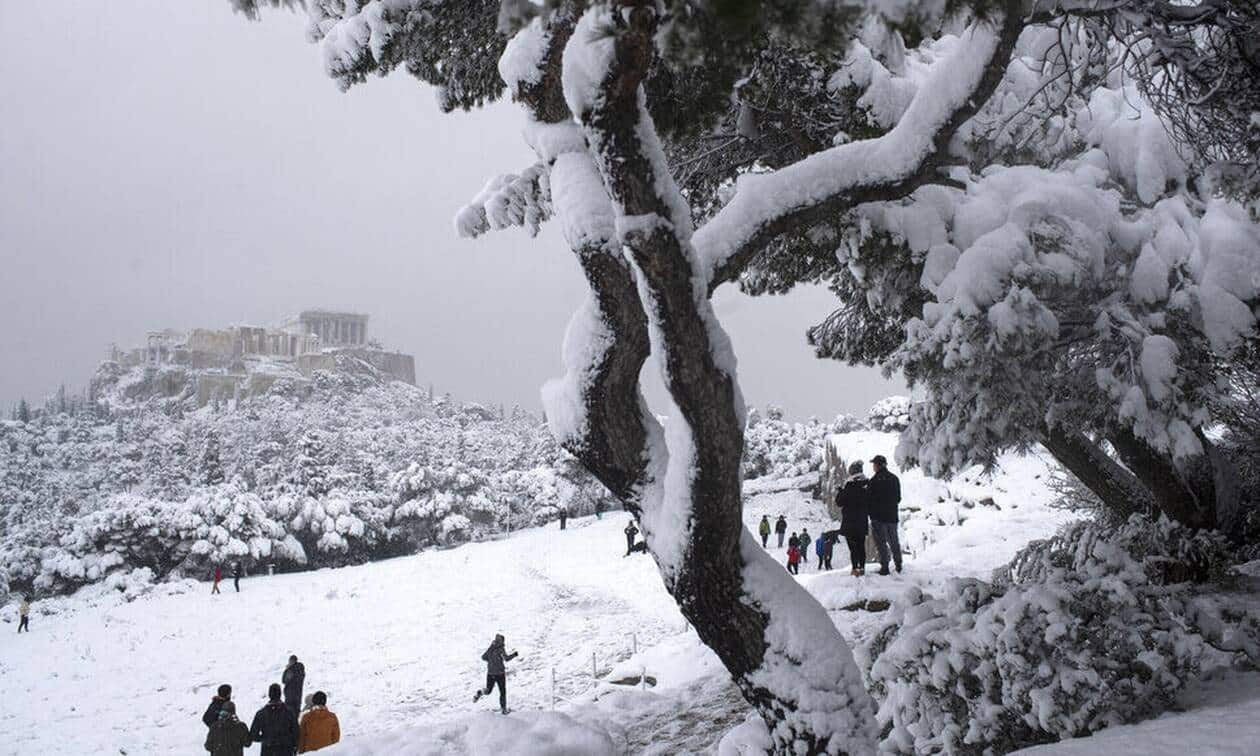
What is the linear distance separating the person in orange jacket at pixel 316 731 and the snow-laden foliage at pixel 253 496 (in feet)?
89.7

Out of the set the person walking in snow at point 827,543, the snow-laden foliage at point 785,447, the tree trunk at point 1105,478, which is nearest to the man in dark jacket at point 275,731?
the tree trunk at point 1105,478

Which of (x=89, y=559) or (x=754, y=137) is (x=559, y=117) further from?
(x=89, y=559)

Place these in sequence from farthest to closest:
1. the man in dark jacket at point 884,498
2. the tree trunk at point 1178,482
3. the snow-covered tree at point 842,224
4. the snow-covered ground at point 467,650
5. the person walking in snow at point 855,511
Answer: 1. the person walking in snow at point 855,511
2. the man in dark jacket at point 884,498
3. the tree trunk at point 1178,482
4. the snow-covered ground at point 467,650
5. the snow-covered tree at point 842,224

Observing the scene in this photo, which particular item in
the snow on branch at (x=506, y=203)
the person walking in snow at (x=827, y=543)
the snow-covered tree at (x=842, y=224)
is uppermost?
the snow on branch at (x=506, y=203)

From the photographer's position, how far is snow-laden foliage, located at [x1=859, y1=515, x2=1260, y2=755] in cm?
342

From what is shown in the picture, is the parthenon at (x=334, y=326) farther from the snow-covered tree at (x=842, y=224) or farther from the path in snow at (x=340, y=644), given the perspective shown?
the snow-covered tree at (x=842, y=224)

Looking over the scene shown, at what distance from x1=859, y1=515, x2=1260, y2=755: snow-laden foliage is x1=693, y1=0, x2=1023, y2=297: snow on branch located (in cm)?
218

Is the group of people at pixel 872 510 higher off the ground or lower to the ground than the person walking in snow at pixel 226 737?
higher

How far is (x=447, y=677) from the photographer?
14.9 m

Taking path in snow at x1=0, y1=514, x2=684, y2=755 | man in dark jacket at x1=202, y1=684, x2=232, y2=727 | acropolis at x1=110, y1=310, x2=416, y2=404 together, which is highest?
acropolis at x1=110, y1=310, x2=416, y2=404

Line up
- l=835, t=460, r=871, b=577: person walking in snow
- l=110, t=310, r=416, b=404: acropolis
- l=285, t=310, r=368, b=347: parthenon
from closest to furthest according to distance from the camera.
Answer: l=835, t=460, r=871, b=577: person walking in snow
l=110, t=310, r=416, b=404: acropolis
l=285, t=310, r=368, b=347: parthenon

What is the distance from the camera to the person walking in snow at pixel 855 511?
8.43 meters

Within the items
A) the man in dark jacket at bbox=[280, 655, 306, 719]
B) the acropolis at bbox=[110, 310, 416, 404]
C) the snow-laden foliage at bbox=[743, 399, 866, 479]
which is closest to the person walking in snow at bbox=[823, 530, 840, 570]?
the man in dark jacket at bbox=[280, 655, 306, 719]

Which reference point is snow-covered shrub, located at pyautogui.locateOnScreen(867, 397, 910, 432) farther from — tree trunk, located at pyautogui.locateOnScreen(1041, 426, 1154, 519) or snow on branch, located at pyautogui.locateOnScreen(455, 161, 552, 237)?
snow on branch, located at pyautogui.locateOnScreen(455, 161, 552, 237)
